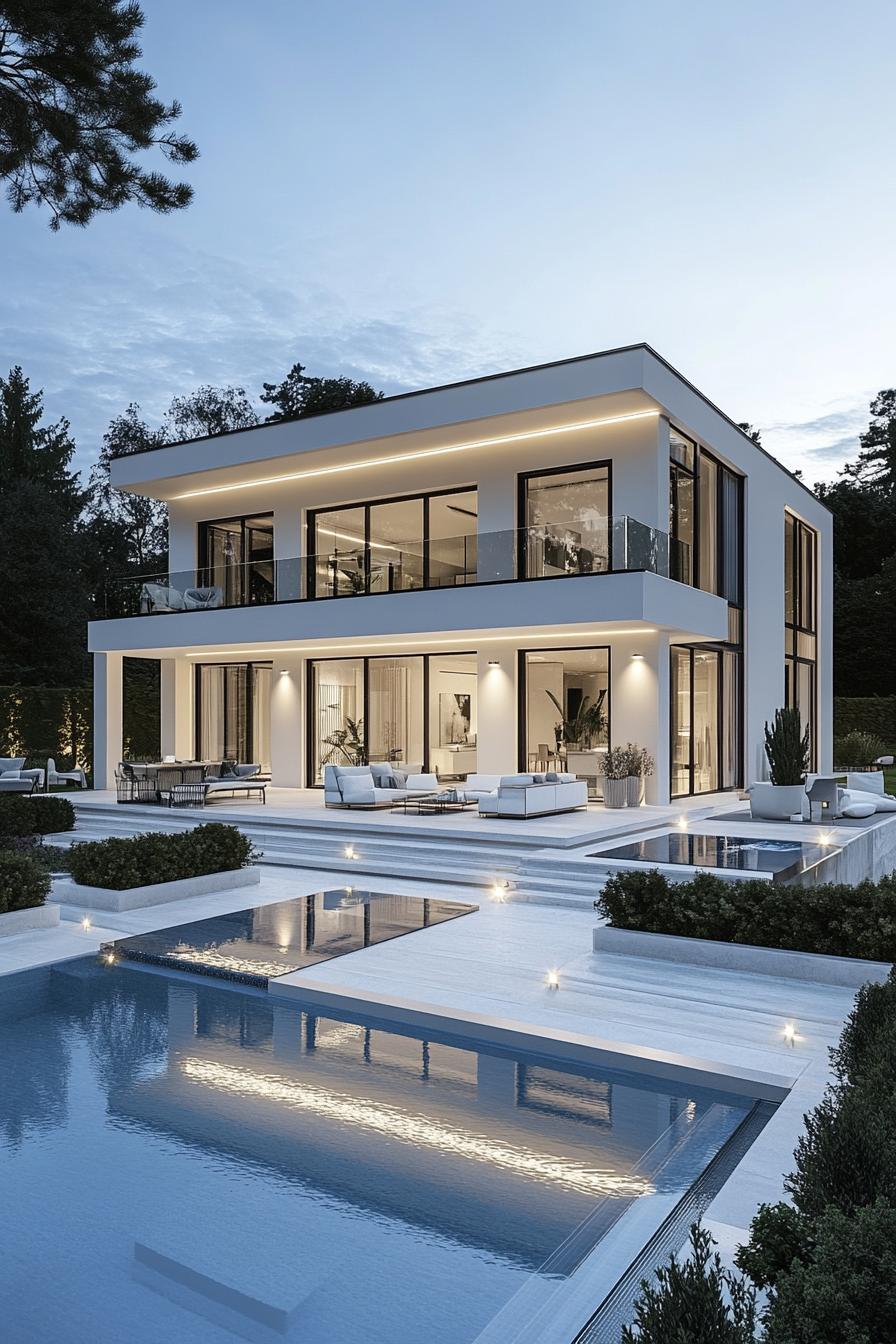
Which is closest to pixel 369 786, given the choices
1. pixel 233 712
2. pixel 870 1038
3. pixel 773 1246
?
pixel 233 712

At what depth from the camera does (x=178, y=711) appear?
22.8 m

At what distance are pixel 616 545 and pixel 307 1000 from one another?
10487 millimetres

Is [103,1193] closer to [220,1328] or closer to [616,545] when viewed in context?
[220,1328]

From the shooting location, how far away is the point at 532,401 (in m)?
16.2

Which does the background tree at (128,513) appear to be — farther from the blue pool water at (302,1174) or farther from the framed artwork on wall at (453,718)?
the blue pool water at (302,1174)

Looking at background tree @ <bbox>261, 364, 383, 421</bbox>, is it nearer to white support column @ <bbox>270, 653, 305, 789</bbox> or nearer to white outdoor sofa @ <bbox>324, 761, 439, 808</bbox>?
white support column @ <bbox>270, 653, 305, 789</bbox>

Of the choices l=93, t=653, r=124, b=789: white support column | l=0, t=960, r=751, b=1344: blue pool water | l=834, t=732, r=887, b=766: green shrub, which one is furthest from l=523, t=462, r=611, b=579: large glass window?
l=834, t=732, r=887, b=766: green shrub

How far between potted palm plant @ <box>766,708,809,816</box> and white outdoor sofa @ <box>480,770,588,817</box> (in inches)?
122

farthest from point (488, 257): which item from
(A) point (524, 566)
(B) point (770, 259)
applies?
(A) point (524, 566)

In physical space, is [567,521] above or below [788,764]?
above

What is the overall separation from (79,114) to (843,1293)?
9448mm

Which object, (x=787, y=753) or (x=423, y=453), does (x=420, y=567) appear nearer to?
(x=423, y=453)

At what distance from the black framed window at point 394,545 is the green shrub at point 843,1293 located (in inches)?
598

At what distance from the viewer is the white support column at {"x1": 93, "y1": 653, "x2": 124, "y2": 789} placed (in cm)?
2131
